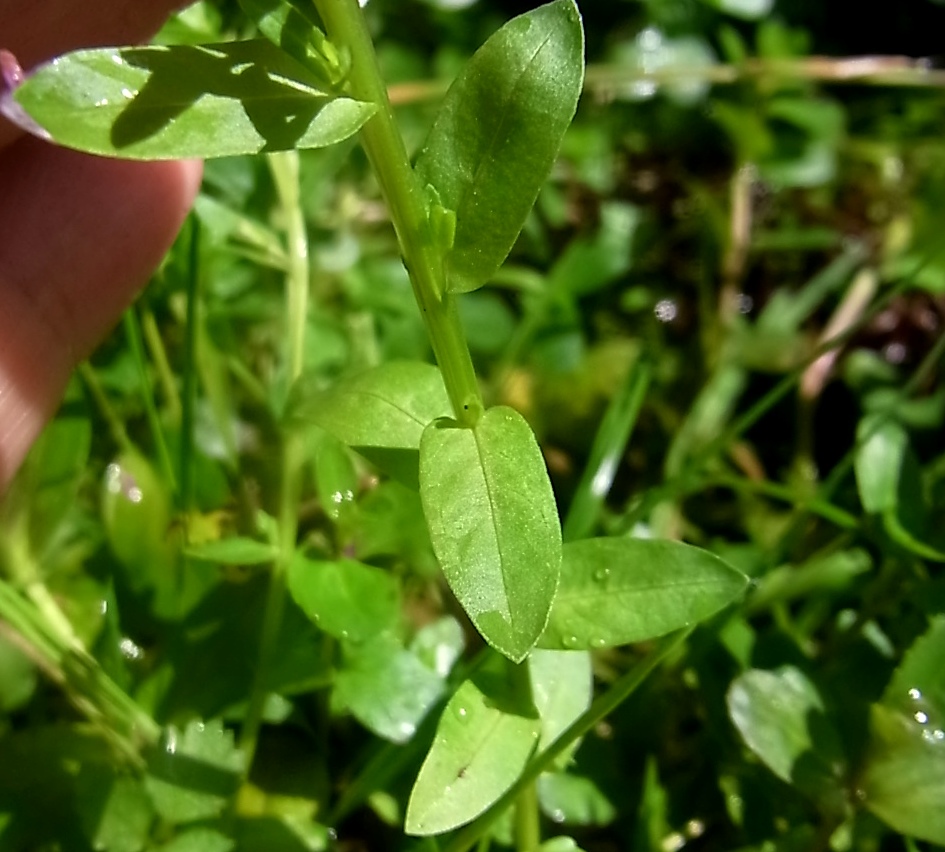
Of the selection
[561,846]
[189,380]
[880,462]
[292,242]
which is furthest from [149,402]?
[880,462]

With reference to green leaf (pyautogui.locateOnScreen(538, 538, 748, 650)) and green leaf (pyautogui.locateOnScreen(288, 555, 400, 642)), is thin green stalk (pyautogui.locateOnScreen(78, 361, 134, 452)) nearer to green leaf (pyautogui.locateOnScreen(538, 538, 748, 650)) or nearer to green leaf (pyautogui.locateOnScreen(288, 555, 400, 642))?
green leaf (pyautogui.locateOnScreen(288, 555, 400, 642))

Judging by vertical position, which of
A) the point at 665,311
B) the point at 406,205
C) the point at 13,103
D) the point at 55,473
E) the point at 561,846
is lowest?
the point at 665,311

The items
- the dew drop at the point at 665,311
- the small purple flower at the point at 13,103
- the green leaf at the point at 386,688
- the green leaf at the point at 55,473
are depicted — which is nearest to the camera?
the small purple flower at the point at 13,103

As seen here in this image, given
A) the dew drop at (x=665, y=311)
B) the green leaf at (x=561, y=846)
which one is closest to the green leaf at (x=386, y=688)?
the green leaf at (x=561, y=846)

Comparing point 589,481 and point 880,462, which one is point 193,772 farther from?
point 880,462

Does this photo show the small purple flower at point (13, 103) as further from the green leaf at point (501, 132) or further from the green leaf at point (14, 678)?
the green leaf at point (14, 678)

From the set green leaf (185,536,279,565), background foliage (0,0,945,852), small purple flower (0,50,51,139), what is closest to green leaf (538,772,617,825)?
background foliage (0,0,945,852)

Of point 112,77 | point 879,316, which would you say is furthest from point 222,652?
point 879,316

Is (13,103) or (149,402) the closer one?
(13,103)
